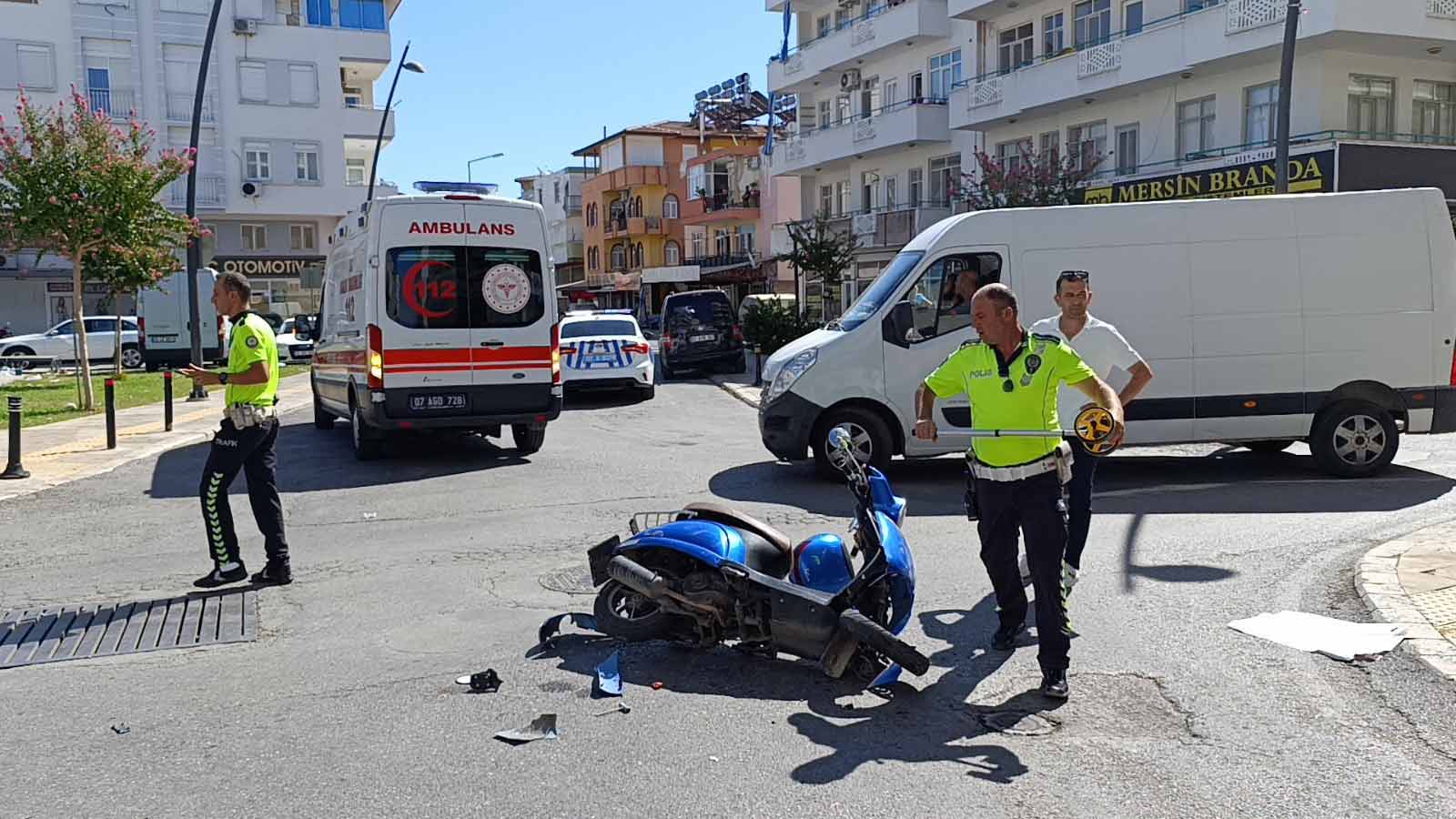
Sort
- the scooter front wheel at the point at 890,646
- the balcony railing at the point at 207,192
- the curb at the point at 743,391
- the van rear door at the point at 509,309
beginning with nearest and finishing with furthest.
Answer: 1. the scooter front wheel at the point at 890,646
2. the van rear door at the point at 509,309
3. the curb at the point at 743,391
4. the balcony railing at the point at 207,192

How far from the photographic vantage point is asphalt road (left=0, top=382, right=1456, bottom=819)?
163 inches

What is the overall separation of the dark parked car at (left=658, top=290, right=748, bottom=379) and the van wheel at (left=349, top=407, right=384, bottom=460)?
14464 mm

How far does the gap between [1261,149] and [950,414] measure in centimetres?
1764

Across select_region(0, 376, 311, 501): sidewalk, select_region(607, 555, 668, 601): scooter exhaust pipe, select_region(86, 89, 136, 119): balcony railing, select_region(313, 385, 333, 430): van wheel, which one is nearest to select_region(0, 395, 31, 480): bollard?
select_region(0, 376, 311, 501): sidewalk

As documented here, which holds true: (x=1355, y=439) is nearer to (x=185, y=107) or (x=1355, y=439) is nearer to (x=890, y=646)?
(x=890, y=646)

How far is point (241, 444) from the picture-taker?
732cm

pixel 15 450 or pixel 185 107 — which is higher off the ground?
pixel 185 107

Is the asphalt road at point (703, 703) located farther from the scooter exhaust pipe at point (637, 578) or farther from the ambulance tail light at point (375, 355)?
the ambulance tail light at point (375, 355)

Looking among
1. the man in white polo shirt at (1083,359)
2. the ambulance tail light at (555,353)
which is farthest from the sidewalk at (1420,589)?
the ambulance tail light at (555,353)

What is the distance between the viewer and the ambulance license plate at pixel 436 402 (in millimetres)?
12477

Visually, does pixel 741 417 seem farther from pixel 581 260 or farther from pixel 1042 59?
pixel 581 260

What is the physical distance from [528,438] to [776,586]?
896cm

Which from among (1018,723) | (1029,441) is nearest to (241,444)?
(1029,441)

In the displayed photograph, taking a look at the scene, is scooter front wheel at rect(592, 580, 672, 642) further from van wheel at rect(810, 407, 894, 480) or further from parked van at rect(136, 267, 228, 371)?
parked van at rect(136, 267, 228, 371)
